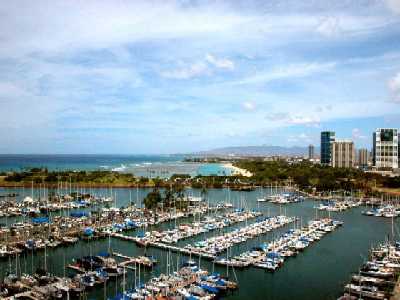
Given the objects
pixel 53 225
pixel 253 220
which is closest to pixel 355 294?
pixel 253 220

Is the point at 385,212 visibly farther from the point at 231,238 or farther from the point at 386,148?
the point at 386,148

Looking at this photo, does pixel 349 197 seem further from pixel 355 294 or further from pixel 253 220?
pixel 355 294

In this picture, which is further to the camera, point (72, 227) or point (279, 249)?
point (72, 227)

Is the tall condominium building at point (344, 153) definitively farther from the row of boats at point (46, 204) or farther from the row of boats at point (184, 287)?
the row of boats at point (184, 287)

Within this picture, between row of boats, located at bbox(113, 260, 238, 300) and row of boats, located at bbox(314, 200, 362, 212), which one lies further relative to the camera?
row of boats, located at bbox(314, 200, 362, 212)

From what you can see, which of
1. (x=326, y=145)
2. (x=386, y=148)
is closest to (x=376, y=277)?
(x=386, y=148)

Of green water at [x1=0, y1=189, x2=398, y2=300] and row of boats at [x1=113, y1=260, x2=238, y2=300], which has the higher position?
row of boats at [x1=113, y1=260, x2=238, y2=300]

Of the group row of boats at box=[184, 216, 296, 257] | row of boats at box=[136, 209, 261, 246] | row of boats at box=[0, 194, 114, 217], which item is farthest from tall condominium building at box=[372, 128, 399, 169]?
row of boats at box=[0, 194, 114, 217]

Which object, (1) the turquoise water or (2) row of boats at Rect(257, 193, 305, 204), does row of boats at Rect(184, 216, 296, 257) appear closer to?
(2) row of boats at Rect(257, 193, 305, 204)
